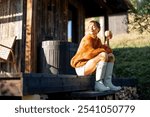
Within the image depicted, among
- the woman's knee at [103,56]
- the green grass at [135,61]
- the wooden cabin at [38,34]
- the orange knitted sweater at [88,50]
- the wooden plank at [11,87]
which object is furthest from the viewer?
the green grass at [135,61]

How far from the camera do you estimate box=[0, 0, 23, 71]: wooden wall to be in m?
10.8

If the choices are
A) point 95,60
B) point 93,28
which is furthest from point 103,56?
point 93,28

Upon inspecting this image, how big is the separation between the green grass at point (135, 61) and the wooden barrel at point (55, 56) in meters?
3.87

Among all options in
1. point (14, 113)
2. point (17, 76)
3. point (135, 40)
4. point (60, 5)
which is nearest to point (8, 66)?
point (60, 5)

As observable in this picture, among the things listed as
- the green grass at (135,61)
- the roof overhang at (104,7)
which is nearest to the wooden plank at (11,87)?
the green grass at (135,61)

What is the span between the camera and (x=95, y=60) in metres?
7.18

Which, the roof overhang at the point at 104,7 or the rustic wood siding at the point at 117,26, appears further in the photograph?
the rustic wood siding at the point at 117,26

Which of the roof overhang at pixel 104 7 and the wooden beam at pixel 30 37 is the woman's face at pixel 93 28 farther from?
the roof overhang at pixel 104 7

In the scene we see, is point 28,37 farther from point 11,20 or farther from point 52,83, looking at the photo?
point 52,83

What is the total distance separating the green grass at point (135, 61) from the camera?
13.8m

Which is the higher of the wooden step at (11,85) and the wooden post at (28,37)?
the wooden post at (28,37)

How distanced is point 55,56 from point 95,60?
328 centimetres

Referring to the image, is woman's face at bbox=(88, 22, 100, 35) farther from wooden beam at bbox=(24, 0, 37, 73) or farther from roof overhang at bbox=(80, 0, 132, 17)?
roof overhang at bbox=(80, 0, 132, 17)

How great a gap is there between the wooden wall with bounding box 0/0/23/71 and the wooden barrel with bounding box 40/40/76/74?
78 cm
